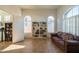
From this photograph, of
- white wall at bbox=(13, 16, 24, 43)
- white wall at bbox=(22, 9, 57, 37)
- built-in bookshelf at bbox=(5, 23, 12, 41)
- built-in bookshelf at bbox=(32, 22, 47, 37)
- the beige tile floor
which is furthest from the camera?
built-in bookshelf at bbox=(32, 22, 47, 37)

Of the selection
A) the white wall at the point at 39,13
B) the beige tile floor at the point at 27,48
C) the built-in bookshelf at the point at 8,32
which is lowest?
the beige tile floor at the point at 27,48

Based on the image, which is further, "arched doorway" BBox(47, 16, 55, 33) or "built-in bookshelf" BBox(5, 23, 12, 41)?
"arched doorway" BBox(47, 16, 55, 33)

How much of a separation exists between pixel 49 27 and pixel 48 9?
1865mm

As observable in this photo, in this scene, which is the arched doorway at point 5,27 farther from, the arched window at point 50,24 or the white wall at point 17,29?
the arched window at point 50,24

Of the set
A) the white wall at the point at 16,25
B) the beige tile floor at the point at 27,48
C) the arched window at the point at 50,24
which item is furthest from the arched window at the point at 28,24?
the beige tile floor at the point at 27,48

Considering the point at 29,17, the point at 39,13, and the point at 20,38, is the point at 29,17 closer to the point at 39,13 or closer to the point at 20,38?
the point at 39,13

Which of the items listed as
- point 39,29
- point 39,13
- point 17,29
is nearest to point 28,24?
point 39,29

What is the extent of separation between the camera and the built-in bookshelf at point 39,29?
12852 mm

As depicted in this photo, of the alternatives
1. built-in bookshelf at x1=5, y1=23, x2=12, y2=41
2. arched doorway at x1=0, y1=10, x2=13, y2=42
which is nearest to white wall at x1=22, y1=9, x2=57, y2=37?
arched doorway at x1=0, y1=10, x2=13, y2=42

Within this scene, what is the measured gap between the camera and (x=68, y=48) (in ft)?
16.9

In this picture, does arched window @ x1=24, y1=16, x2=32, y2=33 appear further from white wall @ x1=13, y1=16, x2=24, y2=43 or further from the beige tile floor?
the beige tile floor

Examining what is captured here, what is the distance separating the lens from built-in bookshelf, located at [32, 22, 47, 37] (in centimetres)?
1285

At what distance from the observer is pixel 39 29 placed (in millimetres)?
12953

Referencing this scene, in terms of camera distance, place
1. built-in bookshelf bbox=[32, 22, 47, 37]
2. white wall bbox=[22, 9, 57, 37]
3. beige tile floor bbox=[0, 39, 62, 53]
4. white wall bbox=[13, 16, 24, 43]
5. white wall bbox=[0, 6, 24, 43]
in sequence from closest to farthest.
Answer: beige tile floor bbox=[0, 39, 62, 53] → white wall bbox=[0, 6, 24, 43] → white wall bbox=[13, 16, 24, 43] → white wall bbox=[22, 9, 57, 37] → built-in bookshelf bbox=[32, 22, 47, 37]
